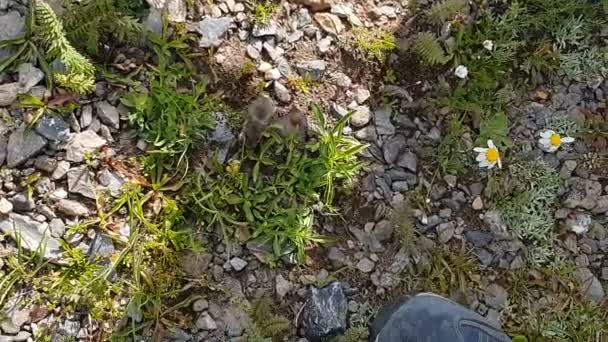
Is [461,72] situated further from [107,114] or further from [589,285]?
[107,114]

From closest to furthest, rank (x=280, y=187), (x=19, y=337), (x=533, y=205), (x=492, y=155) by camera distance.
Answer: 1. (x=19, y=337)
2. (x=280, y=187)
3. (x=492, y=155)
4. (x=533, y=205)

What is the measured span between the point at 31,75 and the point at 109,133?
375 mm

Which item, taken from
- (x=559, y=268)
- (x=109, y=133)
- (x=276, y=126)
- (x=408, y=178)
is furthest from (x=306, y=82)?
(x=559, y=268)

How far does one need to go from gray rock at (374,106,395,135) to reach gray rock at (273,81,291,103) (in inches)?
16.6

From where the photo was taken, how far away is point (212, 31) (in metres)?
2.96

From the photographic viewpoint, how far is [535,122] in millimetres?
3250

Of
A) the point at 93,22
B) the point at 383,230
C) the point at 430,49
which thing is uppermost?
the point at 93,22

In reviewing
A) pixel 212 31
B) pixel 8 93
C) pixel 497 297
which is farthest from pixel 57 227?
pixel 497 297

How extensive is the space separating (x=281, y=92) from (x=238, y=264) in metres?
0.77

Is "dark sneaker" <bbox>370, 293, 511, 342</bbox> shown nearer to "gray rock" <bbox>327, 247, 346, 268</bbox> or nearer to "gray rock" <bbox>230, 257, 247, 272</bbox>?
"gray rock" <bbox>327, 247, 346, 268</bbox>

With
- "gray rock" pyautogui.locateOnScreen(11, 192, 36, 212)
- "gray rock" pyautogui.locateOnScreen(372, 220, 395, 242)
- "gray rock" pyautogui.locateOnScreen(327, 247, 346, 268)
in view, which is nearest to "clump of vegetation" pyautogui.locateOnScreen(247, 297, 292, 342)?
"gray rock" pyautogui.locateOnScreen(327, 247, 346, 268)

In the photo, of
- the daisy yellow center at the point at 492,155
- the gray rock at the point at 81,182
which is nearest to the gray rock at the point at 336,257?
the daisy yellow center at the point at 492,155

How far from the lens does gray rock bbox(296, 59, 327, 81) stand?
303 cm

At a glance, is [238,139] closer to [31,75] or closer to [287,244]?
[287,244]
